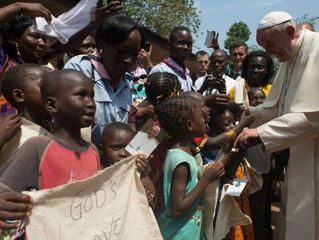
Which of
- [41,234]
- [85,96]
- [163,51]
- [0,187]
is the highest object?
[85,96]

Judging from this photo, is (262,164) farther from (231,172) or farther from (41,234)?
(41,234)

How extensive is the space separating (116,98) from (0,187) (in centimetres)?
156

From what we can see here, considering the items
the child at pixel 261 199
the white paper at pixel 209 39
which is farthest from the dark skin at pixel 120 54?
the white paper at pixel 209 39

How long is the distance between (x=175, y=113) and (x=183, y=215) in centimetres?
82

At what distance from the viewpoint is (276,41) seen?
3932mm

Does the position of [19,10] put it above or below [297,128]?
above

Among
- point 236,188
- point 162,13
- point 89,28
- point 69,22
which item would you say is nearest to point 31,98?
point 69,22

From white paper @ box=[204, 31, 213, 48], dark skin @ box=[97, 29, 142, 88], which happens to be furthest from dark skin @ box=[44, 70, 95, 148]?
white paper @ box=[204, 31, 213, 48]

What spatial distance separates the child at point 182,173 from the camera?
9.89 feet

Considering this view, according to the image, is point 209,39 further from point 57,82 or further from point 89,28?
point 57,82

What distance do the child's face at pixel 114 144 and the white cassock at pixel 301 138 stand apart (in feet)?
4.53


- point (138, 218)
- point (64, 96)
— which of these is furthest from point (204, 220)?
point (64, 96)

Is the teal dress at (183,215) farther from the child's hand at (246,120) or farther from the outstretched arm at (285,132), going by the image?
→ the child's hand at (246,120)

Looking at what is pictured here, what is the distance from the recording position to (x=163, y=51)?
13.9 meters
